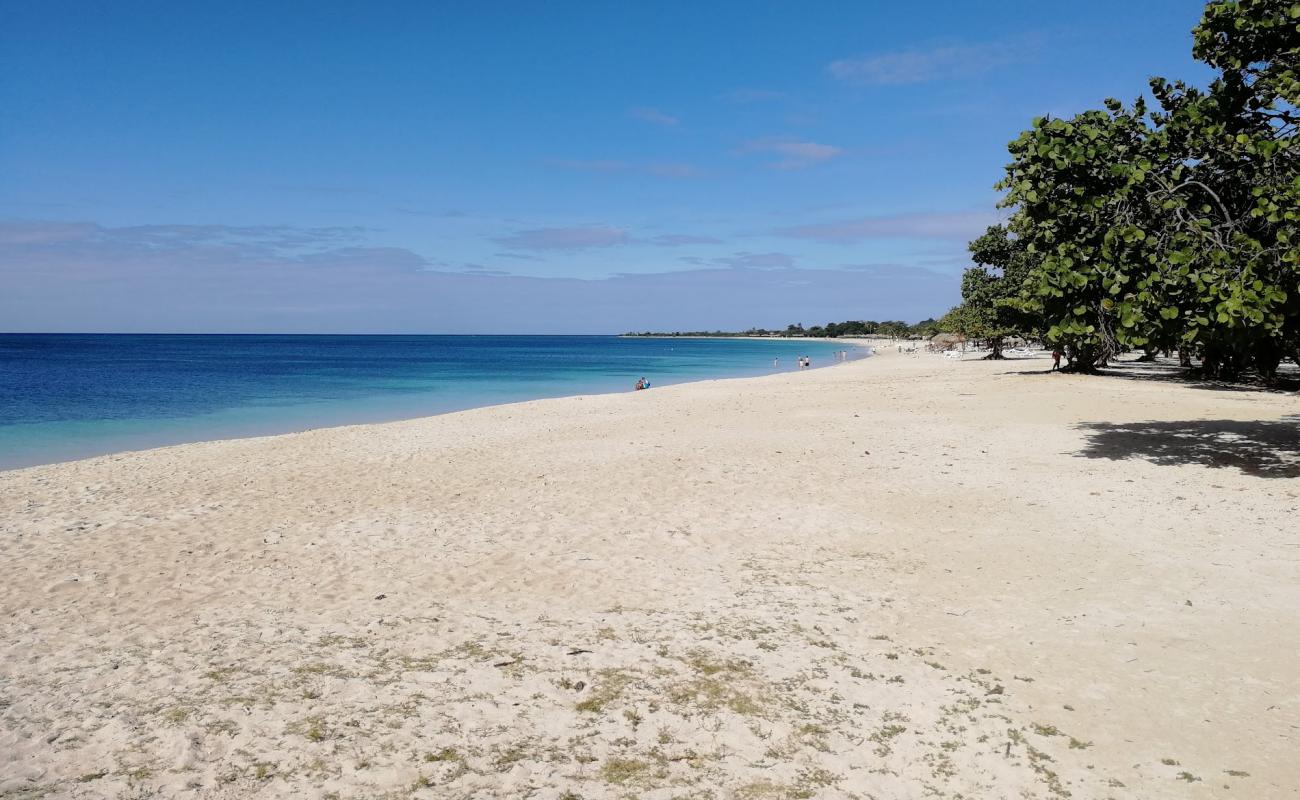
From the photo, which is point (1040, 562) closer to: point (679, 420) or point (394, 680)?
point (394, 680)

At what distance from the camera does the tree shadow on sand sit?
12.9 meters

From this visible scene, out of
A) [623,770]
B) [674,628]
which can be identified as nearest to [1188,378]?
[674,628]

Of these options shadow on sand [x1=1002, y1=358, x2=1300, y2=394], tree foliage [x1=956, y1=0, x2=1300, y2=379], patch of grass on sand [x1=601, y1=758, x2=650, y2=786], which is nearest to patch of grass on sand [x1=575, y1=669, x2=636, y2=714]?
patch of grass on sand [x1=601, y1=758, x2=650, y2=786]

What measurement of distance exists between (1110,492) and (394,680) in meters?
11.3

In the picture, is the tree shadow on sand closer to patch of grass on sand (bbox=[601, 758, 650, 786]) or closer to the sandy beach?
the sandy beach

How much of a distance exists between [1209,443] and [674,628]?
44.8 feet

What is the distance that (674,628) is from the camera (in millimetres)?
6977

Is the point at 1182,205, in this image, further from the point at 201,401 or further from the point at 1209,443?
the point at 201,401

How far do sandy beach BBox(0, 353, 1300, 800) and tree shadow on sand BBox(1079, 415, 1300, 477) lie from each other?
0.14 m

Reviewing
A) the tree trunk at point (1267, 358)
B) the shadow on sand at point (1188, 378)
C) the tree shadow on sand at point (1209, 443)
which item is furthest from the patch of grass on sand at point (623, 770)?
the shadow on sand at point (1188, 378)

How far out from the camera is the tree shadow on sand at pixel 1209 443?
12.9 meters

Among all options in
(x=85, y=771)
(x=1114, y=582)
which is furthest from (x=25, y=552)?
(x=1114, y=582)

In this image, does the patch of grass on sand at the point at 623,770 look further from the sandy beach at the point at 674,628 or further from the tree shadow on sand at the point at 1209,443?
the tree shadow on sand at the point at 1209,443

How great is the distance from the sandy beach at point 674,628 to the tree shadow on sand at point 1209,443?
5.5 inches
